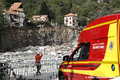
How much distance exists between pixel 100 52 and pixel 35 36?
55.4 meters

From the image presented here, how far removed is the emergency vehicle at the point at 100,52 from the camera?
4.26 meters

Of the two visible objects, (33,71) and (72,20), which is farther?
(72,20)

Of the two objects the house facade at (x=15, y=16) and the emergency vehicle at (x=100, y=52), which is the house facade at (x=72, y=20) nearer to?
the house facade at (x=15, y=16)

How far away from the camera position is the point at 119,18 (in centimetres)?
421

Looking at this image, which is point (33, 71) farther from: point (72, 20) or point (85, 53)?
point (72, 20)

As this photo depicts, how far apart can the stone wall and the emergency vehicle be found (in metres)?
45.8

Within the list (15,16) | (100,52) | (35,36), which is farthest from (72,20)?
(100,52)

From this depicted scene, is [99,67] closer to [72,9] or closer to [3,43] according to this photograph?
[3,43]

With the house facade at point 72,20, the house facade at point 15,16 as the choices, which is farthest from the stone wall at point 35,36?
the house facade at point 72,20

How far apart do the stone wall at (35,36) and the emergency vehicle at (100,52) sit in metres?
45.8

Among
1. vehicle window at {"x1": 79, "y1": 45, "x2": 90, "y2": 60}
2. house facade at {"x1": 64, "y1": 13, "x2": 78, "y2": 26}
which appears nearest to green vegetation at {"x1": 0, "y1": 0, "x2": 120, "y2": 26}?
house facade at {"x1": 64, "y1": 13, "x2": 78, "y2": 26}

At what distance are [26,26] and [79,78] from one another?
52.4 meters

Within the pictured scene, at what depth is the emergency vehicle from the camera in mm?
4257

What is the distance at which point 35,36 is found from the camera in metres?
59.2
